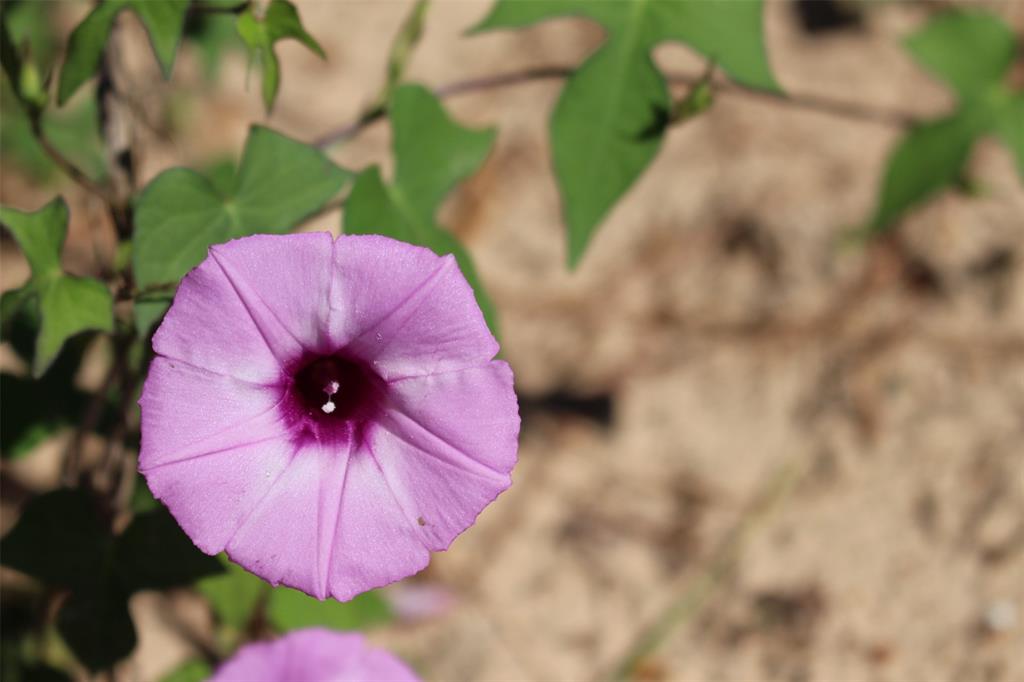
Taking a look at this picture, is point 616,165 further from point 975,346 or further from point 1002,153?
point 1002,153

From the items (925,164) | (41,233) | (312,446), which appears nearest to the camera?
(312,446)

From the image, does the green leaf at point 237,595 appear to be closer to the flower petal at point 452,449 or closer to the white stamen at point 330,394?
the white stamen at point 330,394

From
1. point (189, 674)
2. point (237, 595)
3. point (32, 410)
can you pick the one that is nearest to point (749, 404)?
point (237, 595)

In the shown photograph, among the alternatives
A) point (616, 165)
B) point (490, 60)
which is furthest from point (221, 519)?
point (490, 60)

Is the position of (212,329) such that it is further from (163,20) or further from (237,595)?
(237,595)

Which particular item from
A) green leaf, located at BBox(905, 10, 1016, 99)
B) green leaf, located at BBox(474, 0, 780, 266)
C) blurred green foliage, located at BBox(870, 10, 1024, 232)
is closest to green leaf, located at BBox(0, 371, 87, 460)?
green leaf, located at BBox(474, 0, 780, 266)

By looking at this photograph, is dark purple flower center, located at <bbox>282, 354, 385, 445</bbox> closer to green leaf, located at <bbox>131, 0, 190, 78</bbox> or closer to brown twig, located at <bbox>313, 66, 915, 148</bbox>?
green leaf, located at <bbox>131, 0, 190, 78</bbox>

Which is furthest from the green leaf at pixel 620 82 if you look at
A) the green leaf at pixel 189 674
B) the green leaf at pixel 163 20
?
the green leaf at pixel 189 674
